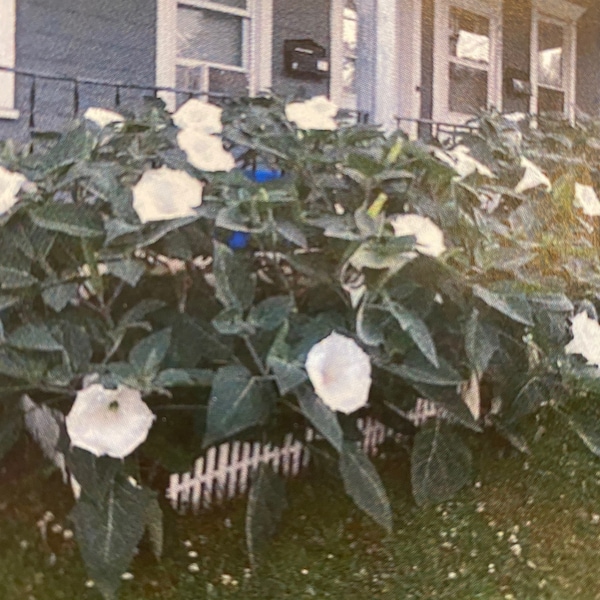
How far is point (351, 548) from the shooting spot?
688 millimetres

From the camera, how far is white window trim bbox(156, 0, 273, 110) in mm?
1472

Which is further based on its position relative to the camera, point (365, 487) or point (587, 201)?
point (587, 201)

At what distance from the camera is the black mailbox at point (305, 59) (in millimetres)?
1706

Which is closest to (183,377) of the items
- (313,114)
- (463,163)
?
(313,114)

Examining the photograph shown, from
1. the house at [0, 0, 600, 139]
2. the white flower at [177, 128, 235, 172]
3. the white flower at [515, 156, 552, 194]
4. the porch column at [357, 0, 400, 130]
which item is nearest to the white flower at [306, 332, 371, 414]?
the white flower at [177, 128, 235, 172]

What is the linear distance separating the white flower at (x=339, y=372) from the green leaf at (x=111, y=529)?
0.54ft

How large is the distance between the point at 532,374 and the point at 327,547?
0.28 meters

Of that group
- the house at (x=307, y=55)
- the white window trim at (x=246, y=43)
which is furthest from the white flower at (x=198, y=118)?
the white window trim at (x=246, y=43)

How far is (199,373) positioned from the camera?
572 mm

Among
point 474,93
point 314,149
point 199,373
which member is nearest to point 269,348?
point 199,373

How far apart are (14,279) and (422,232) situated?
35 centimetres

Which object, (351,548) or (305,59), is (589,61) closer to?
(305,59)

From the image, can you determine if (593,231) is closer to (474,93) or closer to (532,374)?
(532,374)

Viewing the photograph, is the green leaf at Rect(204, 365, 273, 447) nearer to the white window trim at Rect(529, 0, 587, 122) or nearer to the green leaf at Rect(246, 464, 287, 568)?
the green leaf at Rect(246, 464, 287, 568)
